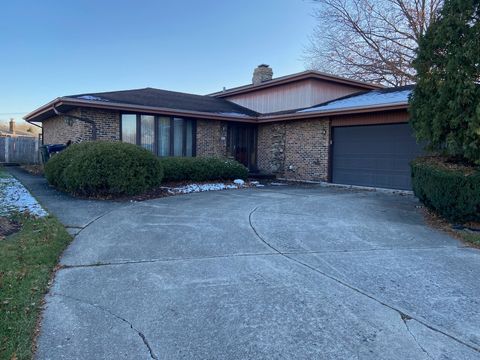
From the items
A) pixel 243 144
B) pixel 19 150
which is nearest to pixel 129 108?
pixel 243 144

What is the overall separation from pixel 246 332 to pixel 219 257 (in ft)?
6.27

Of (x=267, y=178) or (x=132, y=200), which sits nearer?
(x=132, y=200)

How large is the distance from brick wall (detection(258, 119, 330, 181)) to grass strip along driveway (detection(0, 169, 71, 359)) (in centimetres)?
1018

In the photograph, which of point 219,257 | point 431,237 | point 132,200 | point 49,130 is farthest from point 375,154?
point 49,130

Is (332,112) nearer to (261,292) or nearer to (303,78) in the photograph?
(303,78)

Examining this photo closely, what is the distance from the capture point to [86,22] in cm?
1725

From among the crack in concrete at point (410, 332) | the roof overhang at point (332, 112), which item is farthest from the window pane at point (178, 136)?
the crack in concrete at point (410, 332)

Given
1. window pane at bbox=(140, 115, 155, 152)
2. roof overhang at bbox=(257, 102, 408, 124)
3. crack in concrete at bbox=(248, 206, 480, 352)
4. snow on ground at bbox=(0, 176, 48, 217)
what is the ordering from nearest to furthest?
crack in concrete at bbox=(248, 206, 480, 352) < snow on ground at bbox=(0, 176, 48, 217) < roof overhang at bbox=(257, 102, 408, 124) < window pane at bbox=(140, 115, 155, 152)

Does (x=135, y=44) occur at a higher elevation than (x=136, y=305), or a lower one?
higher

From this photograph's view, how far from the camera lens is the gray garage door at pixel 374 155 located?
1161 centimetres

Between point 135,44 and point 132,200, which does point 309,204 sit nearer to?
point 132,200

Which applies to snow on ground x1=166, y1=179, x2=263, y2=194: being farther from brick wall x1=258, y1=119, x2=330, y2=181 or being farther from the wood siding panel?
the wood siding panel

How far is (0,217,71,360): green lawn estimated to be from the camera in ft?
8.69

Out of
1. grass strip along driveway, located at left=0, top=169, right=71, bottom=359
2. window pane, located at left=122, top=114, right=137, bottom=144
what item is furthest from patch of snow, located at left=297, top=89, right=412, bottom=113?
grass strip along driveway, located at left=0, top=169, right=71, bottom=359
